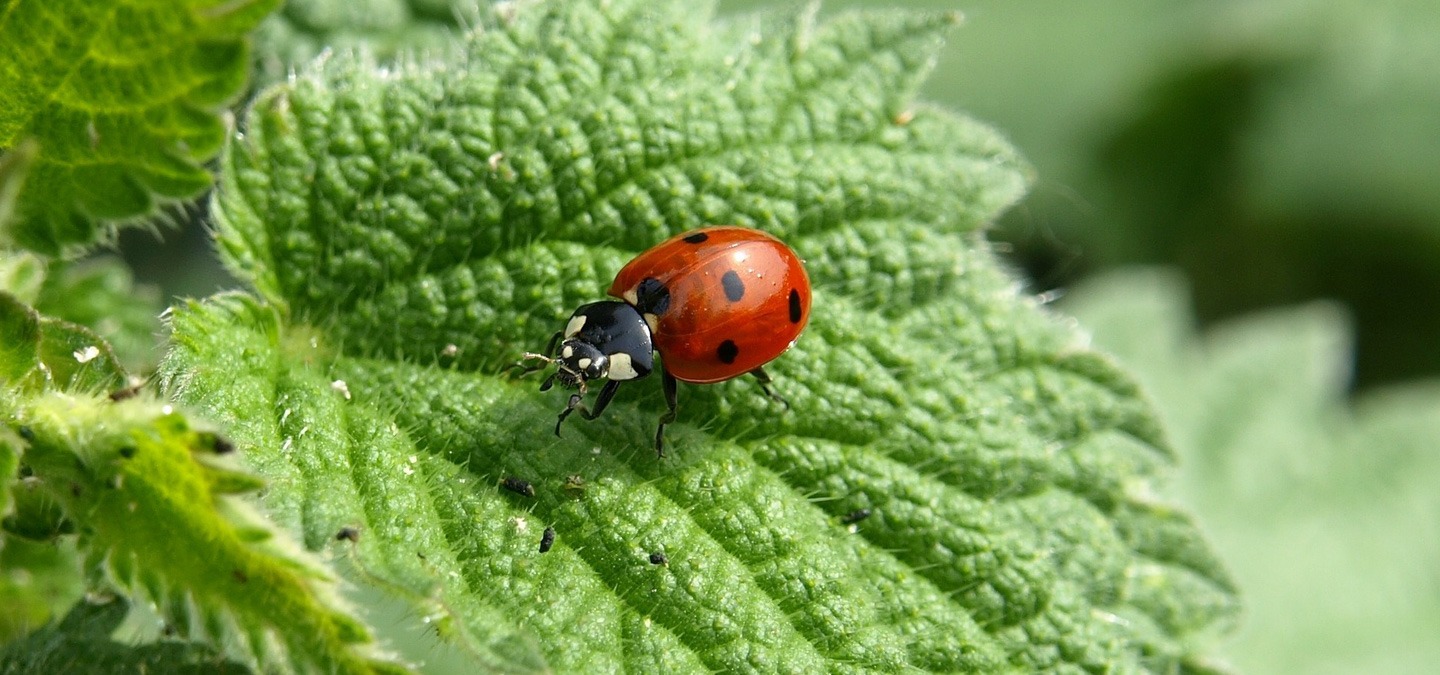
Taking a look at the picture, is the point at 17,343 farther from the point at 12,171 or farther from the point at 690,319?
the point at 690,319

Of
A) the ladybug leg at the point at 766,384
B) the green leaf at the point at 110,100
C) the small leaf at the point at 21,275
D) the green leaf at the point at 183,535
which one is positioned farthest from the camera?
the ladybug leg at the point at 766,384

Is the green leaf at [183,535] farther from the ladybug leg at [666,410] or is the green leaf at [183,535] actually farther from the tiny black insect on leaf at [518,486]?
the ladybug leg at [666,410]

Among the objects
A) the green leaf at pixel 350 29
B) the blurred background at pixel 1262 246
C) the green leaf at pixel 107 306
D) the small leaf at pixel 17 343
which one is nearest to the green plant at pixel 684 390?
the small leaf at pixel 17 343

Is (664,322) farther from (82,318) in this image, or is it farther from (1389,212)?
(1389,212)

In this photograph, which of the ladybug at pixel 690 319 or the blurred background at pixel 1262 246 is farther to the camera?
the blurred background at pixel 1262 246

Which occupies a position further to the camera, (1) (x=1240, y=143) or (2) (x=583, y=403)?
(1) (x=1240, y=143)

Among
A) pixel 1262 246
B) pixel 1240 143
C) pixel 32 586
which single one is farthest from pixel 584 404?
pixel 1240 143

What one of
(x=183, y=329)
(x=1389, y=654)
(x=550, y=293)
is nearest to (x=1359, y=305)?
(x=1389, y=654)
